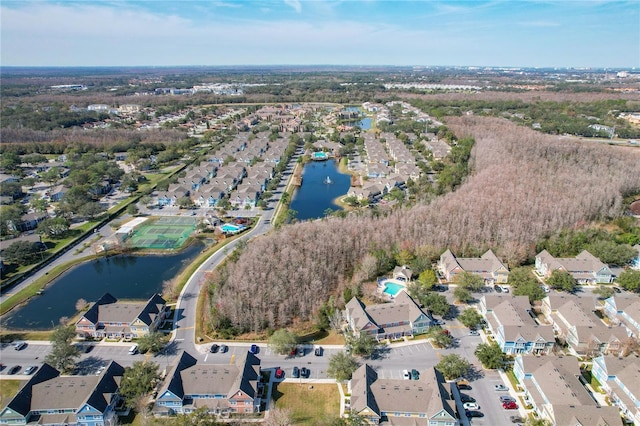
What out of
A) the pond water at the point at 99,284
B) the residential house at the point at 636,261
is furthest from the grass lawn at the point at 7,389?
the residential house at the point at 636,261

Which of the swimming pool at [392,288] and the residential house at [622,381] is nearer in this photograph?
the residential house at [622,381]

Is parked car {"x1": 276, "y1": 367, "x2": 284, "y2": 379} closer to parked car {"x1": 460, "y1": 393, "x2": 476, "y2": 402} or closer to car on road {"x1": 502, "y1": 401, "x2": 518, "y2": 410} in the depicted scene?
parked car {"x1": 460, "y1": 393, "x2": 476, "y2": 402}

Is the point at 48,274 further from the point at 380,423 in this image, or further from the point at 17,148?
the point at 17,148

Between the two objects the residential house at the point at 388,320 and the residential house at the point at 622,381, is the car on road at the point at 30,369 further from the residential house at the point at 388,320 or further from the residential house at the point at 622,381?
the residential house at the point at 622,381

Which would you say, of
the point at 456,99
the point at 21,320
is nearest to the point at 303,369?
the point at 21,320

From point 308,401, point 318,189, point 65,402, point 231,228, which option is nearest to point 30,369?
point 65,402

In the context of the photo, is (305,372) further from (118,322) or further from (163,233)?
(163,233)

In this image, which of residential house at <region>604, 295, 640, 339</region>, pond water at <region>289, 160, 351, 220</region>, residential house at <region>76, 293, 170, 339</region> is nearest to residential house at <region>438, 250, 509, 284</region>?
residential house at <region>604, 295, 640, 339</region>

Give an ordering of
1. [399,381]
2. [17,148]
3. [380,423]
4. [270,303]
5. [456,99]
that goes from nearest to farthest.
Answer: [380,423] → [399,381] → [270,303] → [17,148] → [456,99]
